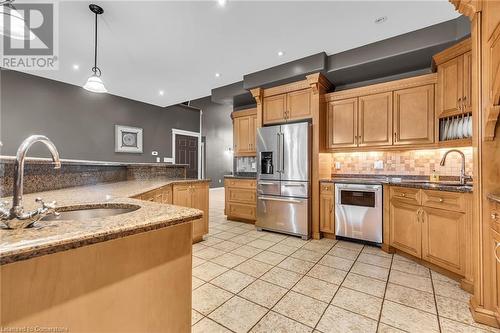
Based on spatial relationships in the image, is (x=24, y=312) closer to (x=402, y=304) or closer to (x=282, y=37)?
(x=402, y=304)

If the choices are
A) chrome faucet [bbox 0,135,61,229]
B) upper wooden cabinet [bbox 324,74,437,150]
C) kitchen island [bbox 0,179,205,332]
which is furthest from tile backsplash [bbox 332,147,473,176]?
chrome faucet [bbox 0,135,61,229]

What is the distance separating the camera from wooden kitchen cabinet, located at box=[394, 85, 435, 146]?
9.44 ft

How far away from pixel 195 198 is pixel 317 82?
8.04ft

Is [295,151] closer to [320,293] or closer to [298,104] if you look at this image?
[298,104]

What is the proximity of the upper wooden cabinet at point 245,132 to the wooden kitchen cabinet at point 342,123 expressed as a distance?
58.4 inches

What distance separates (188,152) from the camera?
7.54 m

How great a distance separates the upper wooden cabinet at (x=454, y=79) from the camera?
2375 millimetres

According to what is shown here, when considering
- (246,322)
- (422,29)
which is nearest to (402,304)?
(246,322)

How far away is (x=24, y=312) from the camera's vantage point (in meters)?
0.59

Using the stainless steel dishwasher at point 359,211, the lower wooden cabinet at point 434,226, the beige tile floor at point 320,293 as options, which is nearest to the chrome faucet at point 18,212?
the beige tile floor at point 320,293

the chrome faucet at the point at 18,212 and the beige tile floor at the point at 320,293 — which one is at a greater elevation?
the chrome faucet at the point at 18,212

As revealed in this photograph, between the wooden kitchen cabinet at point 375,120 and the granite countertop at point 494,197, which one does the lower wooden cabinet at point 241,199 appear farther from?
the granite countertop at point 494,197

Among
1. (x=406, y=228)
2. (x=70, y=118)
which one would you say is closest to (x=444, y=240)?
(x=406, y=228)

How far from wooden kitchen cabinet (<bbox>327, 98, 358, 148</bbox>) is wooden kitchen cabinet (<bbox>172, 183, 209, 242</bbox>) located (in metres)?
2.11
